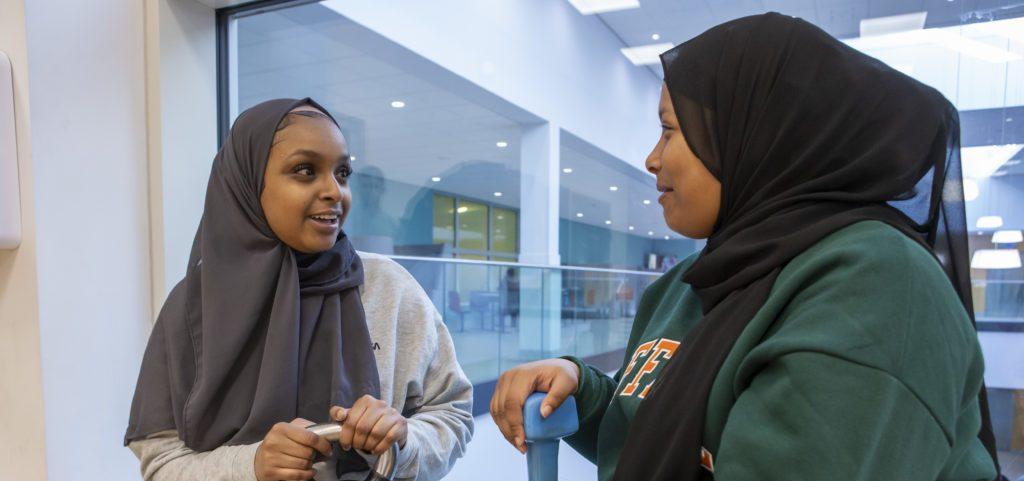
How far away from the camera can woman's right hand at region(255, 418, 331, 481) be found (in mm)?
899

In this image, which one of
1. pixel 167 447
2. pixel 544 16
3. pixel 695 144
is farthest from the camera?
pixel 544 16

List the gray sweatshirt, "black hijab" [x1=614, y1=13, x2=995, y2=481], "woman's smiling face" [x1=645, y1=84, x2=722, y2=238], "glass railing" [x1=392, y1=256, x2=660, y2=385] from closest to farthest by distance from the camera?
"black hijab" [x1=614, y1=13, x2=995, y2=481]
"woman's smiling face" [x1=645, y1=84, x2=722, y2=238]
the gray sweatshirt
"glass railing" [x1=392, y1=256, x2=660, y2=385]

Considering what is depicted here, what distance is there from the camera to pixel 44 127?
1.65 metres

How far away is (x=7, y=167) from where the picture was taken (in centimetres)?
159

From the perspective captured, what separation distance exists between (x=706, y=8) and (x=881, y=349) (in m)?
1.48

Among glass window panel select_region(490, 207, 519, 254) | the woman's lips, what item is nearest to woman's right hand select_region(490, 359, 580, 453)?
the woman's lips

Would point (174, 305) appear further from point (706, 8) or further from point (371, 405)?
point (706, 8)

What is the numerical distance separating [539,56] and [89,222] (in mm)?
2535

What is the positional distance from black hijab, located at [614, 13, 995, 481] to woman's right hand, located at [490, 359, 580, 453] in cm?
17

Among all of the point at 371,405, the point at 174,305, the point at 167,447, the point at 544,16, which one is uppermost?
the point at 544,16

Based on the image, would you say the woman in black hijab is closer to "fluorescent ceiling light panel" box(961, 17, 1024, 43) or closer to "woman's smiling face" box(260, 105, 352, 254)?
"woman's smiling face" box(260, 105, 352, 254)

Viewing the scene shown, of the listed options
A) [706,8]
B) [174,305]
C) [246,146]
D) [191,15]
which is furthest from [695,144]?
[191,15]

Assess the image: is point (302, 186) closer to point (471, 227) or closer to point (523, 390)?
point (523, 390)

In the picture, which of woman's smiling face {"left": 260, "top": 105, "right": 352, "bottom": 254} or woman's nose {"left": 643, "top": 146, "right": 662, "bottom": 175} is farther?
woman's smiling face {"left": 260, "top": 105, "right": 352, "bottom": 254}
